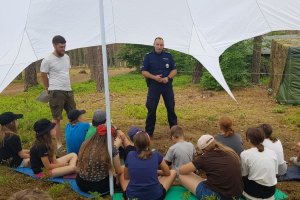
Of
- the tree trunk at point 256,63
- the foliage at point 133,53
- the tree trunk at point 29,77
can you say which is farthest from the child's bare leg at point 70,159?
the foliage at point 133,53

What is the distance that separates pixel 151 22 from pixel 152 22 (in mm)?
13

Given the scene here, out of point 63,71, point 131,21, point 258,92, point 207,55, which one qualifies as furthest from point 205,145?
point 258,92

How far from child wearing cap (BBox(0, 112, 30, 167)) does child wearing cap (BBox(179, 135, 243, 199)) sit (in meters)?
2.61

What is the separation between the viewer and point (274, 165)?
4.09 metres

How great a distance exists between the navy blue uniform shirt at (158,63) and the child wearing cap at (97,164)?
7.14ft

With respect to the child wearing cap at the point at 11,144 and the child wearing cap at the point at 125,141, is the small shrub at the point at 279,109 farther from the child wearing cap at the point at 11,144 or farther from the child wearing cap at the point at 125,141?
the child wearing cap at the point at 11,144

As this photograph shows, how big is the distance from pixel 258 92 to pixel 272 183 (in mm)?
9408

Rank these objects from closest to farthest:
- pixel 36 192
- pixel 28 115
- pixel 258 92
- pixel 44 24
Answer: pixel 36 192
pixel 44 24
pixel 28 115
pixel 258 92

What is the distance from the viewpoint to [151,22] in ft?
16.9

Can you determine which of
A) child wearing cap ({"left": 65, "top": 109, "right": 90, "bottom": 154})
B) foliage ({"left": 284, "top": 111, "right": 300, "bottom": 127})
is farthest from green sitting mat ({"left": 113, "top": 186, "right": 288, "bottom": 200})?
foliage ({"left": 284, "top": 111, "right": 300, "bottom": 127})

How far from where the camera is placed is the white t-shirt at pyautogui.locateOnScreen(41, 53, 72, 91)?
5.83m

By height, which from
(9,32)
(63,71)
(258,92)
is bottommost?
(258,92)

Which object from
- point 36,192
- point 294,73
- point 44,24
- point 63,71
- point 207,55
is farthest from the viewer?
point 294,73

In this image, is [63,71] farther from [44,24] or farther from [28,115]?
[28,115]
